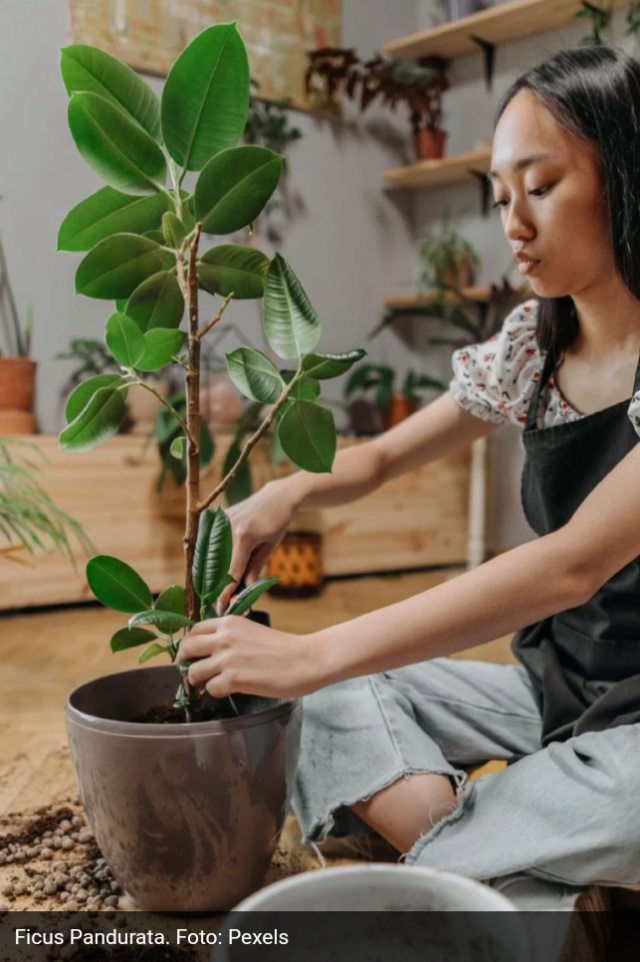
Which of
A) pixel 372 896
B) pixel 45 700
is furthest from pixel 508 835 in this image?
pixel 45 700

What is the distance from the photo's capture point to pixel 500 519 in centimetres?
330

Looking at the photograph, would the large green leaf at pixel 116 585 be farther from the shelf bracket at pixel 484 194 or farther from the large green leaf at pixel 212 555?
the shelf bracket at pixel 484 194

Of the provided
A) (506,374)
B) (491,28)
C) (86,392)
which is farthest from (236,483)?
(491,28)

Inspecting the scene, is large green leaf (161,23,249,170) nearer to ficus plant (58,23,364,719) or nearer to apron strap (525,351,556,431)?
ficus plant (58,23,364,719)

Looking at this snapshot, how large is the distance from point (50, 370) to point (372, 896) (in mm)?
2359

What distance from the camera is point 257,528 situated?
1.04 m

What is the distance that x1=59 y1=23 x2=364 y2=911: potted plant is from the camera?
2.66 ft

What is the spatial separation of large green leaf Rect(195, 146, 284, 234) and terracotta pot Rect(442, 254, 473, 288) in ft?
8.25

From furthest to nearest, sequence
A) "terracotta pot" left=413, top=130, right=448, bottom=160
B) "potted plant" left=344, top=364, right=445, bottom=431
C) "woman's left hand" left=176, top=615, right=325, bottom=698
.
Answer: "terracotta pot" left=413, top=130, right=448, bottom=160, "potted plant" left=344, top=364, right=445, bottom=431, "woman's left hand" left=176, top=615, right=325, bottom=698

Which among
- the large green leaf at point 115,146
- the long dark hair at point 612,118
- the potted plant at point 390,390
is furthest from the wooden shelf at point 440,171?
the large green leaf at point 115,146

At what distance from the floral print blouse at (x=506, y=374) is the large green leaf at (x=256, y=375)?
1.28 ft

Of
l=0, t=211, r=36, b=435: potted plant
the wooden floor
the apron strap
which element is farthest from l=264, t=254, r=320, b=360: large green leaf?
l=0, t=211, r=36, b=435: potted plant

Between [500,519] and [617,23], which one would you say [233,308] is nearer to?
[500,519]

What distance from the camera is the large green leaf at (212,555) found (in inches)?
33.7
